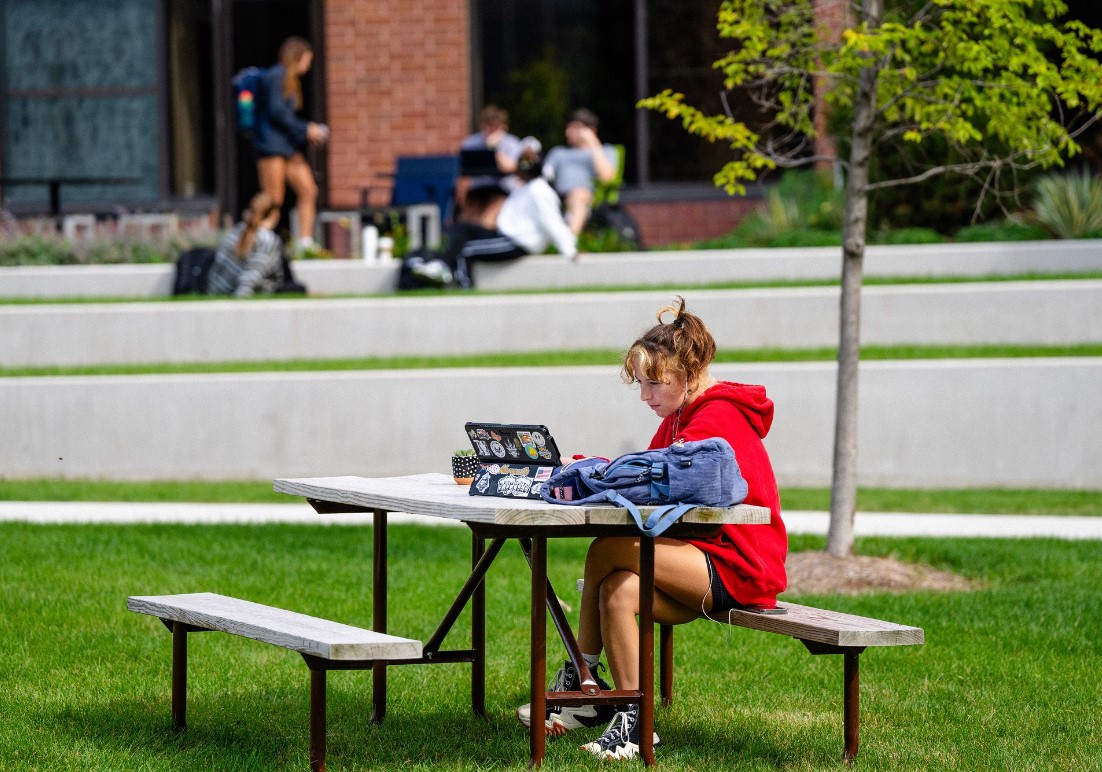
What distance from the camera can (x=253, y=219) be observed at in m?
14.4

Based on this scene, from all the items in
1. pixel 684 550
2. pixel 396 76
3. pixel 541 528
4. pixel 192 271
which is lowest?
pixel 684 550

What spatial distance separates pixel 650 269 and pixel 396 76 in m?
5.29

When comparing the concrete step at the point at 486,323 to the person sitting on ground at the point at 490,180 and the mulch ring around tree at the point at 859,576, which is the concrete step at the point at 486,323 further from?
the mulch ring around tree at the point at 859,576

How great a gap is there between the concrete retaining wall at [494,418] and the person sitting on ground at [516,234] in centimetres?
285

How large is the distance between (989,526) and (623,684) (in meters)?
5.36

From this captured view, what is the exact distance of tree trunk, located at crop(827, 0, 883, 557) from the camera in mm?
8484

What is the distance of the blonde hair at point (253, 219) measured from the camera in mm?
14375

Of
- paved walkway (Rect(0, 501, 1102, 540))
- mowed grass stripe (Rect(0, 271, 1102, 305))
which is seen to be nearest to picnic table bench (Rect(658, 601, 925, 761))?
paved walkway (Rect(0, 501, 1102, 540))

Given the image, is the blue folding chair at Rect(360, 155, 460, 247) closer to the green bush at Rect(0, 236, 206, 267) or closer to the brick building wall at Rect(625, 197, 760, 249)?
the brick building wall at Rect(625, 197, 760, 249)

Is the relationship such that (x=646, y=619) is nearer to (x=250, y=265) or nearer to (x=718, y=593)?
(x=718, y=593)

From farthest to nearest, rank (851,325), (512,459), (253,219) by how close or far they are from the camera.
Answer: (253,219)
(851,325)
(512,459)

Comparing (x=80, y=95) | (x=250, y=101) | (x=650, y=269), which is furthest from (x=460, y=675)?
(x=80, y=95)

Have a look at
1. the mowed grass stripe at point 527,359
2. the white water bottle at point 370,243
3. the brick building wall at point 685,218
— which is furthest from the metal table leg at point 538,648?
the brick building wall at point 685,218

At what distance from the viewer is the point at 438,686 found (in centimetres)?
627
